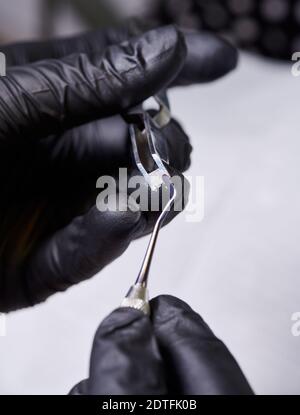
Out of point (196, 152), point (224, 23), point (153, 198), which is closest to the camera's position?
point (153, 198)

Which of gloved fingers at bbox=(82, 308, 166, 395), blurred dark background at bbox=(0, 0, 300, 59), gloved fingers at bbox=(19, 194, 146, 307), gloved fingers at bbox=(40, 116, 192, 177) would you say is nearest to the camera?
gloved fingers at bbox=(82, 308, 166, 395)

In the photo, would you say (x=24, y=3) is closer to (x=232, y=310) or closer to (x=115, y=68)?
(x=115, y=68)

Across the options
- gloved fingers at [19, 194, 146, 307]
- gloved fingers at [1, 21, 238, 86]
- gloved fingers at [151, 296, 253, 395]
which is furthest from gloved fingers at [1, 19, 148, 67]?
gloved fingers at [151, 296, 253, 395]

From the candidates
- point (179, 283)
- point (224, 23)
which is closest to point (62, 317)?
point (179, 283)

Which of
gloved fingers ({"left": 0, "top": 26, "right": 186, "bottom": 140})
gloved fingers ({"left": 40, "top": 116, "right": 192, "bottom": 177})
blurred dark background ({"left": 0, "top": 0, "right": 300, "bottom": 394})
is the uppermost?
gloved fingers ({"left": 0, "top": 26, "right": 186, "bottom": 140})

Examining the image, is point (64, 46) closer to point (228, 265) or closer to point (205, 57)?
point (205, 57)

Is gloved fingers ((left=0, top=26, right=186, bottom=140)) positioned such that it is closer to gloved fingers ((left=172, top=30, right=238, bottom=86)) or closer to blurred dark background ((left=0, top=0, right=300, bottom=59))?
gloved fingers ((left=172, top=30, right=238, bottom=86))

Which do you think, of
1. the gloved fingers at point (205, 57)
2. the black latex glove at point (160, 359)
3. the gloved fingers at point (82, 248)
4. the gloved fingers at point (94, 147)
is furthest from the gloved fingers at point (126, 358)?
the gloved fingers at point (205, 57)

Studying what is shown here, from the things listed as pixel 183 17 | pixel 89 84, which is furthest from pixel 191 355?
pixel 183 17
